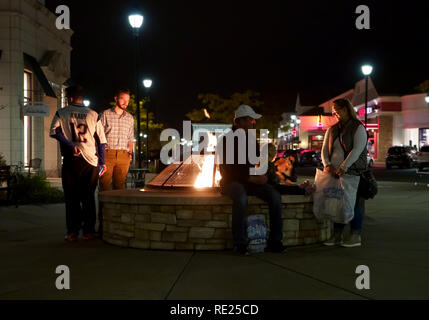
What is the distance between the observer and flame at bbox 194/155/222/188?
8.13 meters

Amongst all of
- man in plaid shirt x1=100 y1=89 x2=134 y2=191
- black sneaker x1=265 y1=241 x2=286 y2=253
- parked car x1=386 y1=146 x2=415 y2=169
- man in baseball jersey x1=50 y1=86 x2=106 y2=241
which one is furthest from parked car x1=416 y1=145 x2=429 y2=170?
man in baseball jersey x1=50 y1=86 x2=106 y2=241

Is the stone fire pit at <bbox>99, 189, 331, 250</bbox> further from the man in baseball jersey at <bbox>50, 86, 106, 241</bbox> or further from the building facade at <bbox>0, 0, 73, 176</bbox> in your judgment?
the building facade at <bbox>0, 0, 73, 176</bbox>

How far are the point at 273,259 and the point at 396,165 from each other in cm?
3390

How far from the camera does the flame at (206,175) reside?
8133 mm

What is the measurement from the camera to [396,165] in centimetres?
3762

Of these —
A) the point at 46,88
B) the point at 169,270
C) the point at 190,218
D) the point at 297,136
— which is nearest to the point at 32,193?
the point at 190,218

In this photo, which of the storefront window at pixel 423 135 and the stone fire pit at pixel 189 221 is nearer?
the stone fire pit at pixel 189 221

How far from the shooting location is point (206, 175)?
28.4 feet

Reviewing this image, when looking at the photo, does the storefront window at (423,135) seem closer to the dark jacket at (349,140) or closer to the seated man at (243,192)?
the dark jacket at (349,140)

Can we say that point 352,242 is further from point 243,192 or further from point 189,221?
point 189,221

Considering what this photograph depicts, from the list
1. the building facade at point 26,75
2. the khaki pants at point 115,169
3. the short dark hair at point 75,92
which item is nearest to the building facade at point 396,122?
the building facade at point 26,75

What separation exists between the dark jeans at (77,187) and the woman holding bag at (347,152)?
3.25 metres

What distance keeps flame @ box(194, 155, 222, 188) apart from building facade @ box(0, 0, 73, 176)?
1147cm

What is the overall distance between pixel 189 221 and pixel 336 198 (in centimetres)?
190
